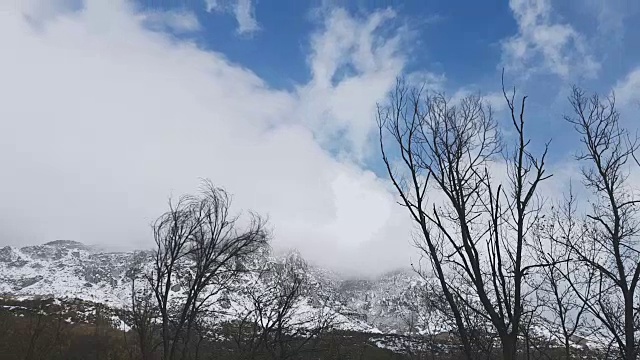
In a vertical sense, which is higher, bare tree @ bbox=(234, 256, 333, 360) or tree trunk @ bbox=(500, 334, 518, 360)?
bare tree @ bbox=(234, 256, 333, 360)

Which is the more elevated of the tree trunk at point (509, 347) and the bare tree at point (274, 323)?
the bare tree at point (274, 323)

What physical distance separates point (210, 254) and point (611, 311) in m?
15.1

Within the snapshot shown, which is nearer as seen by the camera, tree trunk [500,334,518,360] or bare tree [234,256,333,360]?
tree trunk [500,334,518,360]

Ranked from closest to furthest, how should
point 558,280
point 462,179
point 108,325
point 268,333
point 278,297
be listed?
point 462,179, point 558,280, point 268,333, point 278,297, point 108,325

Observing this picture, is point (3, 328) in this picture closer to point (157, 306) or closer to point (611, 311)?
point (157, 306)

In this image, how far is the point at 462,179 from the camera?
6.93m

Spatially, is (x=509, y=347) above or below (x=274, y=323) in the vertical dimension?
below

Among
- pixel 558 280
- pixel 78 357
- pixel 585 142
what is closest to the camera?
pixel 585 142

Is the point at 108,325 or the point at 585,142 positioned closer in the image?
the point at 585,142

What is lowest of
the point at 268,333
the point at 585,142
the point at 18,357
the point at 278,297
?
the point at 18,357

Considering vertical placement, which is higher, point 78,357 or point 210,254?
point 210,254

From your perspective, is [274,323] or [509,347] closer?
[509,347]

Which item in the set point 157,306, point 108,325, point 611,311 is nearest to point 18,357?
point 157,306

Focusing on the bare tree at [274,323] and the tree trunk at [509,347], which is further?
the bare tree at [274,323]
